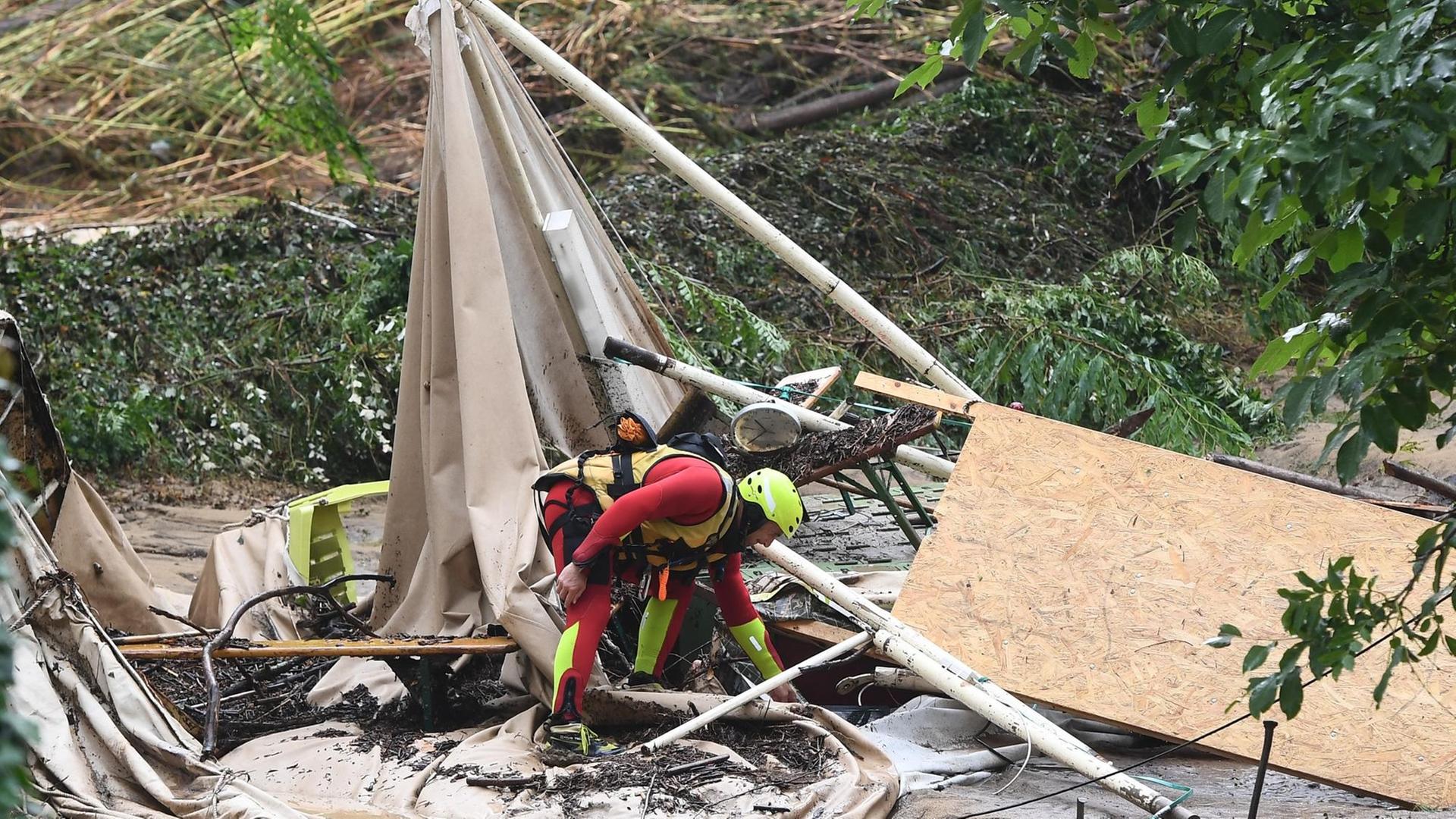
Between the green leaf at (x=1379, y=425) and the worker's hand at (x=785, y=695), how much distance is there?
264cm

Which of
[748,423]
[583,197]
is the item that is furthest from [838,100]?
[748,423]

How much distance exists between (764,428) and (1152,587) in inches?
57.9

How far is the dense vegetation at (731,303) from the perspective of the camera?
8.38 meters

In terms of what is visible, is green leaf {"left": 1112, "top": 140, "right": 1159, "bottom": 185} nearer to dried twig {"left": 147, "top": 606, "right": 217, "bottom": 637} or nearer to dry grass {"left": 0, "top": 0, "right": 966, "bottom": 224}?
dried twig {"left": 147, "top": 606, "right": 217, "bottom": 637}

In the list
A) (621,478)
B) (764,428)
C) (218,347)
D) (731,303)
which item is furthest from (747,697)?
(218,347)

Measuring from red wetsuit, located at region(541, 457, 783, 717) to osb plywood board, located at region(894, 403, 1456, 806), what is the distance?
76cm

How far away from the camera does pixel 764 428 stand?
5.21 metres

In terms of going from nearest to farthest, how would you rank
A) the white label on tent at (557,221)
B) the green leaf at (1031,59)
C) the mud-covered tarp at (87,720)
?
the green leaf at (1031,59), the mud-covered tarp at (87,720), the white label on tent at (557,221)

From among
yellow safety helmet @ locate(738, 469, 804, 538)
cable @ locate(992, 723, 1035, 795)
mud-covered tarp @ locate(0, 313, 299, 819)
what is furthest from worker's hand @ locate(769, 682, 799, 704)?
mud-covered tarp @ locate(0, 313, 299, 819)

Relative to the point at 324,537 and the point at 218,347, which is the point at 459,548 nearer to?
the point at 324,537

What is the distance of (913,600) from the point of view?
469cm

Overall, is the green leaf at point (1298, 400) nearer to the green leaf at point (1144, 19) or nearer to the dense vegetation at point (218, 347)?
the green leaf at point (1144, 19)

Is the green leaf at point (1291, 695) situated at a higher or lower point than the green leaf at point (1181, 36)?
lower

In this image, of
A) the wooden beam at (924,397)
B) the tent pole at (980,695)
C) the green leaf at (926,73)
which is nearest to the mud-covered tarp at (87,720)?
the tent pole at (980,695)
